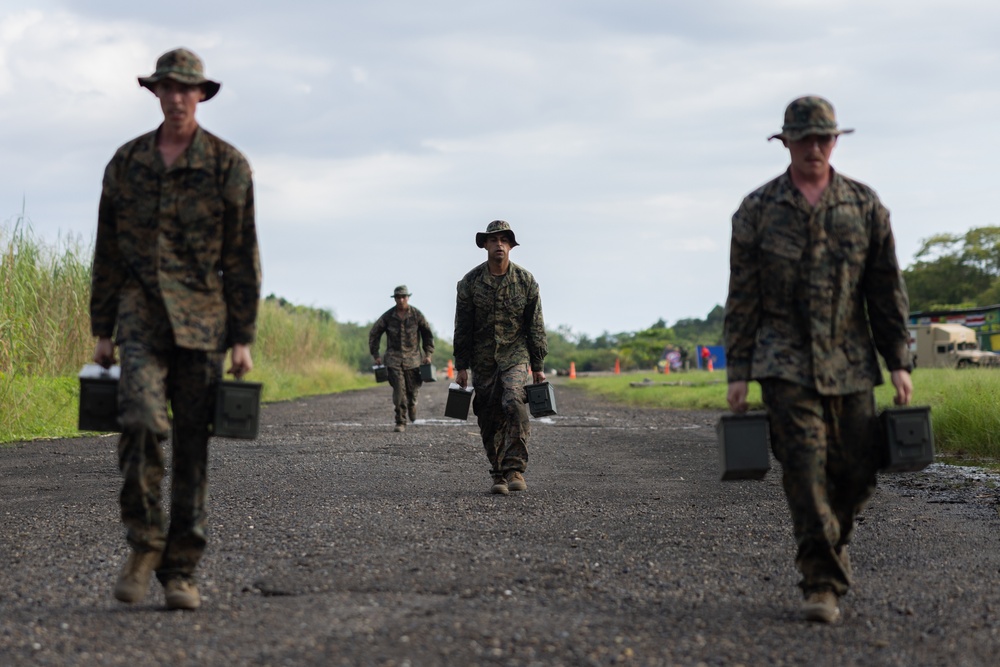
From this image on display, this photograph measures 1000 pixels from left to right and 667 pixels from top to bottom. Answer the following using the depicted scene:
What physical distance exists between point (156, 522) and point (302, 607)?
0.74m

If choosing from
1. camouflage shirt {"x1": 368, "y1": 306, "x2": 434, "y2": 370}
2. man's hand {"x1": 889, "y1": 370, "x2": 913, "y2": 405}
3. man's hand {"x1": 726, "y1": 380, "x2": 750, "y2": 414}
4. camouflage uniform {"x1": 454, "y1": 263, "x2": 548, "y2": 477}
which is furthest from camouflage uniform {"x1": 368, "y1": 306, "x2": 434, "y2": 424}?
man's hand {"x1": 889, "y1": 370, "x2": 913, "y2": 405}

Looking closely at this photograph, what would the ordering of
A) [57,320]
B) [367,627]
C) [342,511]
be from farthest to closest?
[57,320], [342,511], [367,627]

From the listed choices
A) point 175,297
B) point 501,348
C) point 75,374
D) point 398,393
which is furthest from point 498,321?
point 75,374

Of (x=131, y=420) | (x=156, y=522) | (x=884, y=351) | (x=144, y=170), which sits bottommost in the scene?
(x=156, y=522)

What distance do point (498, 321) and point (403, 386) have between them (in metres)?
8.46

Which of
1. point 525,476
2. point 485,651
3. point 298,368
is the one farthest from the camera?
point 298,368

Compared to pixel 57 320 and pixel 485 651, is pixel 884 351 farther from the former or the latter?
pixel 57 320

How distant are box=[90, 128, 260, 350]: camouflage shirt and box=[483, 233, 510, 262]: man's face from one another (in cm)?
496

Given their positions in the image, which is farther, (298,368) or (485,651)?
(298,368)

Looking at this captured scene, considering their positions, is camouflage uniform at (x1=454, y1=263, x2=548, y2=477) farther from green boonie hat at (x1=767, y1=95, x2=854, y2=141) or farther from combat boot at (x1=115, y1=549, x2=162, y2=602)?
combat boot at (x1=115, y1=549, x2=162, y2=602)

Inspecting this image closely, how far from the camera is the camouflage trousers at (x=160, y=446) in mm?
5242

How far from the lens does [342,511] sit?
891 centimetres

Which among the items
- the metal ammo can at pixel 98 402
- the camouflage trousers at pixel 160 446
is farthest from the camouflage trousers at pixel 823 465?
the metal ammo can at pixel 98 402

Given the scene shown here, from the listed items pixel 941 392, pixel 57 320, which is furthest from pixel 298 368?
pixel 941 392
